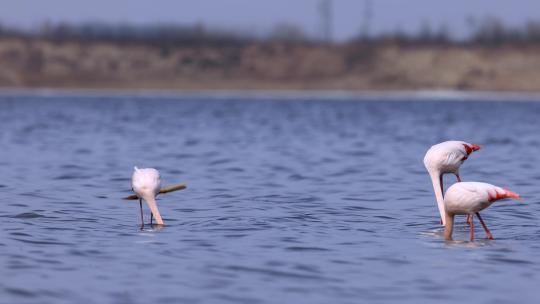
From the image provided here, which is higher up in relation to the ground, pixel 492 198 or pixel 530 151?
pixel 492 198

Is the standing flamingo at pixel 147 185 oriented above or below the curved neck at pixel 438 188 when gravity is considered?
above

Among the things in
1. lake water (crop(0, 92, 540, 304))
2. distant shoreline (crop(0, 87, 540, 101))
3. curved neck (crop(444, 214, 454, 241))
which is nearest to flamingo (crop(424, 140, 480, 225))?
lake water (crop(0, 92, 540, 304))

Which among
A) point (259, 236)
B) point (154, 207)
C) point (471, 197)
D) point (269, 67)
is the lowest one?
point (269, 67)

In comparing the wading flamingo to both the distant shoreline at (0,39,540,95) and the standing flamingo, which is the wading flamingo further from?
the distant shoreline at (0,39,540,95)

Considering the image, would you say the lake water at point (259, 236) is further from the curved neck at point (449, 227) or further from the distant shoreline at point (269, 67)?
the distant shoreline at point (269, 67)

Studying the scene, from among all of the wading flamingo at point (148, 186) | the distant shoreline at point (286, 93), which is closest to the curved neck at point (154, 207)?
the wading flamingo at point (148, 186)

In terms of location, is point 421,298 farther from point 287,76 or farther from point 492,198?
point 287,76

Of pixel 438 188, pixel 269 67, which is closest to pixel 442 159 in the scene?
pixel 438 188

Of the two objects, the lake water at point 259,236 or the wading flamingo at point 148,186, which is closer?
the lake water at point 259,236

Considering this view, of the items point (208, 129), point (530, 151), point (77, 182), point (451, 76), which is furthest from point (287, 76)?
point (77, 182)

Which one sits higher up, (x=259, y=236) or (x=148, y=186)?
(x=148, y=186)

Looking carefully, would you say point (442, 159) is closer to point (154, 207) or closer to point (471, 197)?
point (471, 197)

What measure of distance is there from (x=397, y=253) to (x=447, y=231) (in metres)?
1.32

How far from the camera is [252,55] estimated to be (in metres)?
180
